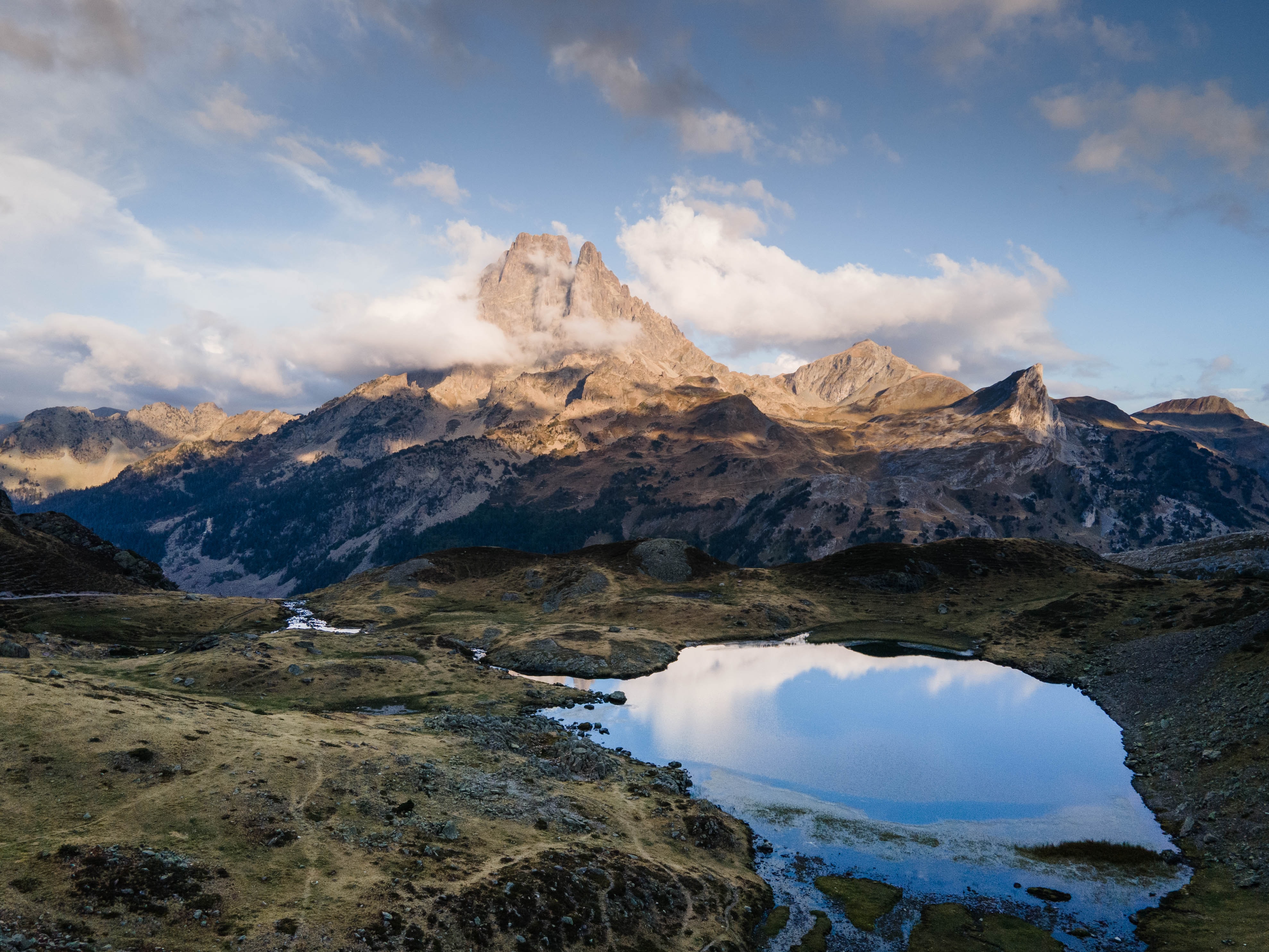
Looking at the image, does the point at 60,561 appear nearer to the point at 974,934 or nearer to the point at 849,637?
the point at 849,637

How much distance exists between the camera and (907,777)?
7569 cm

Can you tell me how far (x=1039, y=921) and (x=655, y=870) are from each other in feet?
91.2

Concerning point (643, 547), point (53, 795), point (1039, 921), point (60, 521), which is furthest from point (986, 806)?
point (60, 521)

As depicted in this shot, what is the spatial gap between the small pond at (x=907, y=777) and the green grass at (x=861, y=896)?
838 mm

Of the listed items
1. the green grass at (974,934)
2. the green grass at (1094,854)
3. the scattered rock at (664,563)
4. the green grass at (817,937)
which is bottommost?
the green grass at (817,937)

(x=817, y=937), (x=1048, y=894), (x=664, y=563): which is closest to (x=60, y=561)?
(x=664, y=563)

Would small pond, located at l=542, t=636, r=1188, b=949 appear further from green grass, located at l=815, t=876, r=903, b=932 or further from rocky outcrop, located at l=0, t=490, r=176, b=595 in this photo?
rocky outcrop, located at l=0, t=490, r=176, b=595

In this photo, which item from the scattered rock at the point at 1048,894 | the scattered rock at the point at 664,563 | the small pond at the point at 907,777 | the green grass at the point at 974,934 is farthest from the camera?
the scattered rock at the point at 664,563

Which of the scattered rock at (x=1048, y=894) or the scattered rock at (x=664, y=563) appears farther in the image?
the scattered rock at (x=664, y=563)

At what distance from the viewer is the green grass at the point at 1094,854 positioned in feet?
179

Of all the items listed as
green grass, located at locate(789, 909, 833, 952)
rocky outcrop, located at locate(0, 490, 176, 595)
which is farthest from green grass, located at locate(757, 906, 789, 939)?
rocky outcrop, located at locate(0, 490, 176, 595)

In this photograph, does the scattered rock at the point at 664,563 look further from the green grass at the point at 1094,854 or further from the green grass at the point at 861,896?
the green grass at the point at 861,896

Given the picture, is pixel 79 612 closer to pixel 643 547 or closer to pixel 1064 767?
pixel 643 547

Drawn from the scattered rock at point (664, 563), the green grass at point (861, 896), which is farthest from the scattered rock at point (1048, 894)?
the scattered rock at point (664, 563)
